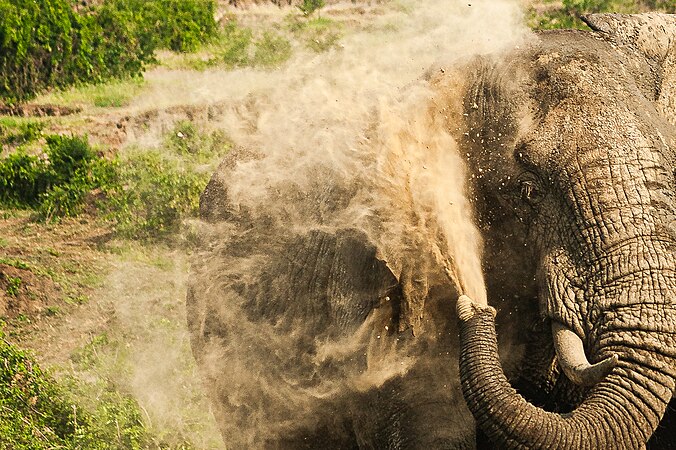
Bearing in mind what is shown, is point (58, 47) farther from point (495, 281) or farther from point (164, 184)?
point (495, 281)

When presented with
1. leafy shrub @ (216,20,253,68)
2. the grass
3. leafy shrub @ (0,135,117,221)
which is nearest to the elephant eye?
leafy shrub @ (0,135,117,221)

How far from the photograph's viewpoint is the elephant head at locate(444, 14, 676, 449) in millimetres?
6000

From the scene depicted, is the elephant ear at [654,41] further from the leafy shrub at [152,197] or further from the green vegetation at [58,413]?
the leafy shrub at [152,197]

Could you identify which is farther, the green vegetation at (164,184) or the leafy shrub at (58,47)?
the leafy shrub at (58,47)

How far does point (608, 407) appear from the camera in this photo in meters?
5.95

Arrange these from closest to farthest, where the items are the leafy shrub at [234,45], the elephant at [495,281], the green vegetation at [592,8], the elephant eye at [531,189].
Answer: the elephant at [495,281] < the elephant eye at [531,189] < the leafy shrub at [234,45] < the green vegetation at [592,8]

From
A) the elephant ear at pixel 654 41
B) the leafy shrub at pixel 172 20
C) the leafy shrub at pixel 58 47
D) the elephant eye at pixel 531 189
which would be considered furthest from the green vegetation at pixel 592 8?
the elephant eye at pixel 531 189

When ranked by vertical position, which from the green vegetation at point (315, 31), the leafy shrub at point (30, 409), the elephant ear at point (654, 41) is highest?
the elephant ear at point (654, 41)

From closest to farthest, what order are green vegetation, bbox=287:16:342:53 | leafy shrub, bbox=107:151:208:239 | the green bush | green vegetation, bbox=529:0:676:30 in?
leafy shrub, bbox=107:151:208:239 < the green bush < green vegetation, bbox=287:16:342:53 < green vegetation, bbox=529:0:676:30

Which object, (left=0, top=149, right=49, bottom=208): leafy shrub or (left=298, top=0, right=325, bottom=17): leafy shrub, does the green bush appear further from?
(left=0, top=149, right=49, bottom=208): leafy shrub

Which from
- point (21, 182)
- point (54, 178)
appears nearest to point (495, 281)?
point (54, 178)

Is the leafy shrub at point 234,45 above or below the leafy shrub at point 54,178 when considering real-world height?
below

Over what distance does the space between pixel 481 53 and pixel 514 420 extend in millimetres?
2802

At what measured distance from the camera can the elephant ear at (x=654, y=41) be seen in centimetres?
759
